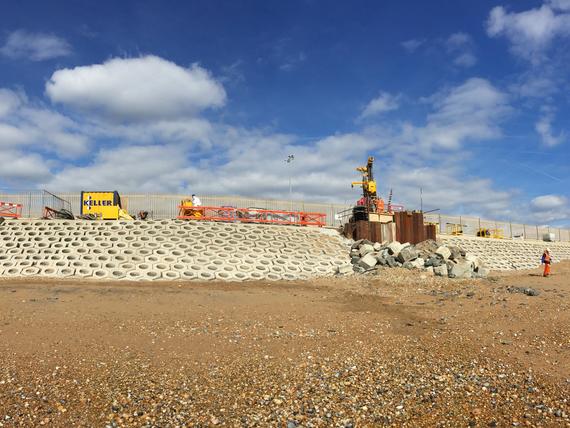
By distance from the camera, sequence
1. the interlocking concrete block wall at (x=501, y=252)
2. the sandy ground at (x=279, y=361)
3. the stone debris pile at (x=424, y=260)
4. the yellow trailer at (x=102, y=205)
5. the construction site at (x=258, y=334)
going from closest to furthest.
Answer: the sandy ground at (x=279, y=361) → the construction site at (x=258, y=334) → the stone debris pile at (x=424, y=260) → the yellow trailer at (x=102, y=205) → the interlocking concrete block wall at (x=501, y=252)

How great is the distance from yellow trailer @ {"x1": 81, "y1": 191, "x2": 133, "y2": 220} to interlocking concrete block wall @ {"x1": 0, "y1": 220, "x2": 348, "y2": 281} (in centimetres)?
221

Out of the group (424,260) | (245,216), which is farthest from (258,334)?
(245,216)

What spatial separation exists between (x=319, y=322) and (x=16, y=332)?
23.8ft

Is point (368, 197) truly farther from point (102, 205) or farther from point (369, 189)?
point (102, 205)

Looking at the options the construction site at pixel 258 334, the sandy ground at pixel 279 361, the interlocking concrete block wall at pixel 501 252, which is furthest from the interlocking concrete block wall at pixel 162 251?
the interlocking concrete block wall at pixel 501 252

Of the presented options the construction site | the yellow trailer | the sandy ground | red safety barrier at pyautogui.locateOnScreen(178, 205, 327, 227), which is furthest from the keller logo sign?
the sandy ground

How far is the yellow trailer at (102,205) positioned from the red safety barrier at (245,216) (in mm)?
4131

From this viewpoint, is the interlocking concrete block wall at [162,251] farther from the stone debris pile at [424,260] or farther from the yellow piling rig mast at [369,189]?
the yellow piling rig mast at [369,189]

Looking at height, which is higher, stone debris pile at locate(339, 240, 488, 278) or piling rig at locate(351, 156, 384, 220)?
piling rig at locate(351, 156, 384, 220)

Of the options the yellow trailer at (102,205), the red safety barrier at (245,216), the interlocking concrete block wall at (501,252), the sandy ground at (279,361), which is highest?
the yellow trailer at (102,205)

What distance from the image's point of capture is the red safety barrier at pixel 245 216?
26.4 m

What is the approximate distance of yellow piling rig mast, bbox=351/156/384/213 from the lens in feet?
97.9

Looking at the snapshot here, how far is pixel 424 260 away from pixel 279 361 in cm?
1611

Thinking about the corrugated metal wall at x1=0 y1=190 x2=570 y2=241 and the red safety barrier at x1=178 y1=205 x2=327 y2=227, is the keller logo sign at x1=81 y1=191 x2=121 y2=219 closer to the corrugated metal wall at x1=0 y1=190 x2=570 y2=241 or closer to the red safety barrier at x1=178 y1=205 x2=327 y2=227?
the red safety barrier at x1=178 y1=205 x2=327 y2=227
